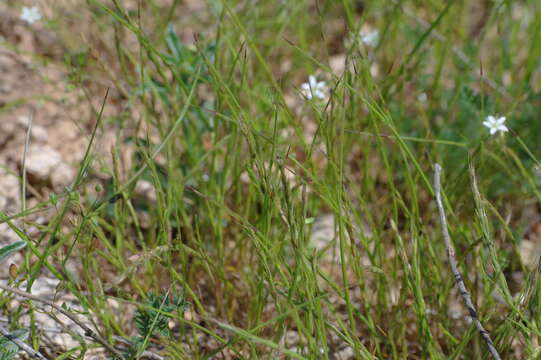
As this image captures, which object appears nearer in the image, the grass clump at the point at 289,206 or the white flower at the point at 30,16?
the grass clump at the point at 289,206

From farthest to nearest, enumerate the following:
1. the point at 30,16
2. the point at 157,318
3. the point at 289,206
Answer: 1. the point at 30,16
2. the point at 157,318
3. the point at 289,206

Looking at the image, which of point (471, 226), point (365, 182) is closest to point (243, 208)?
point (365, 182)

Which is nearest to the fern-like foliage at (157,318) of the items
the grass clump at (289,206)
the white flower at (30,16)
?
the grass clump at (289,206)

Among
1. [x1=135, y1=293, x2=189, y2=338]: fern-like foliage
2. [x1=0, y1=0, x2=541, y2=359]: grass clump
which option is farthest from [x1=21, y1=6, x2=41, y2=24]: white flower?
[x1=135, y1=293, x2=189, y2=338]: fern-like foliage

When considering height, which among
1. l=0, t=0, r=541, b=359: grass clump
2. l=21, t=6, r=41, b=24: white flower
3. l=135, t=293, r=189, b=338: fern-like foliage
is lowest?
l=135, t=293, r=189, b=338: fern-like foliage

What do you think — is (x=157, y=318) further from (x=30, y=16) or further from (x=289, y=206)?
(x=30, y=16)

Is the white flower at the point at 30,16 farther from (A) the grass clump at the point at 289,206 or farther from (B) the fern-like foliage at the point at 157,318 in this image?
(B) the fern-like foliage at the point at 157,318

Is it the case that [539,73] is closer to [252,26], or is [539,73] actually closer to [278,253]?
[252,26]

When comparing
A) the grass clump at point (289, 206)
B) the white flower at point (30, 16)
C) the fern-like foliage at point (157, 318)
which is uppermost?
the white flower at point (30, 16)

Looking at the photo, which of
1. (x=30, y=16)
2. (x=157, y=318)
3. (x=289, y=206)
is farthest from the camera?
(x=30, y=16)

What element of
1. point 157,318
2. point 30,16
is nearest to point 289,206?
point 157,318

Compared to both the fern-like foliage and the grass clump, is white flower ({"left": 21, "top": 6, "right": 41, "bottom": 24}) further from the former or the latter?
the fern-like foliage

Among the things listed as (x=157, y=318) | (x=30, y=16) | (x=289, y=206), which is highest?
(x=30, y=16)
